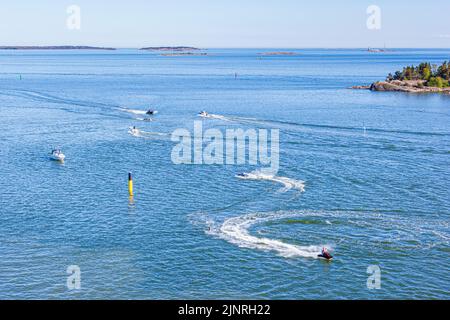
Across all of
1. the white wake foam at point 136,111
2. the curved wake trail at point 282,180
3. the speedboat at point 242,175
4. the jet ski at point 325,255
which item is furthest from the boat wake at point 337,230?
the white wake foam at point 136,111

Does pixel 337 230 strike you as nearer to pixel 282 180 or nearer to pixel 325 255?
pixel 325 255

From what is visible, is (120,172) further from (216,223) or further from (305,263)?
(305,263)

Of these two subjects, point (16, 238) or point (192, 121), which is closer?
point (16, 238)

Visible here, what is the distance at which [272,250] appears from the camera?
5566cm

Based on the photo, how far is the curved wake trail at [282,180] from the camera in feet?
249

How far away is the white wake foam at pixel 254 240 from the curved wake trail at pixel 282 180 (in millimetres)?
12228

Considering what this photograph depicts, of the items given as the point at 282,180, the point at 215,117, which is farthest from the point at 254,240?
the point at 215,117

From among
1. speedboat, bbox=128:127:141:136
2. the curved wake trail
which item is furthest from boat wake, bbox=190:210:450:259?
speedboat, bbox=128:127:141:136
